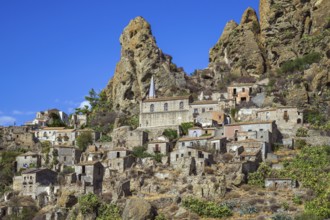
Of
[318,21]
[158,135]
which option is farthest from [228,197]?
[318,21]

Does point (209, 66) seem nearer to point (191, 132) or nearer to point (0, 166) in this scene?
point (191, 132)

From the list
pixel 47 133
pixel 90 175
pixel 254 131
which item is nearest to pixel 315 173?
pixel 254 131

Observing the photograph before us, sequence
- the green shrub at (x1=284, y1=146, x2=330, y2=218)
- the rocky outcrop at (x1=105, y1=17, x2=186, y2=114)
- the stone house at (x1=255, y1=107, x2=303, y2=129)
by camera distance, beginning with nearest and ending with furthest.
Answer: the green shrub at (x1=284, y1=146, x2=330, y2=218) < the stone house at (x1=255, y1=107, x2=303, y2=129) < the rocky outcrop at (x1=105, y1=17, x2=186, y2=114)

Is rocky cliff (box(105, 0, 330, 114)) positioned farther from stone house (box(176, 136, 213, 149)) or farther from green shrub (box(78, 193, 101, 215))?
green shrub (box(78, 193, 101, 215))

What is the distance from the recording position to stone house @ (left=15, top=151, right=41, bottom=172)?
3346 inches

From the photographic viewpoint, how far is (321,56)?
94.1 m

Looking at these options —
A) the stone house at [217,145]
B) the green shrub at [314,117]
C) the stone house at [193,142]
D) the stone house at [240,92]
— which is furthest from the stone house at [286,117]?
the stone house at [240,92]

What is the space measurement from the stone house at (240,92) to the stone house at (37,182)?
25.0 meters

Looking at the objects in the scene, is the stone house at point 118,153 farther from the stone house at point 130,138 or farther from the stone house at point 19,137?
the stone house at point 19,137

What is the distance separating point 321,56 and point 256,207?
34826 mm

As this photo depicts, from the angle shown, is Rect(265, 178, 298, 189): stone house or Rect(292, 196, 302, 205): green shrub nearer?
Rect(292, 196, 302, 205): green shrub

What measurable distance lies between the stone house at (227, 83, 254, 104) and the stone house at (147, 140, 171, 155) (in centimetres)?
1456

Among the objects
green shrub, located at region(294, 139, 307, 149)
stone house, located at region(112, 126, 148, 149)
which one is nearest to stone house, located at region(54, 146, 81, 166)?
stone house, located at region(112, 126, 148, 149)

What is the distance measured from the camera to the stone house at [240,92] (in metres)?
91.7
